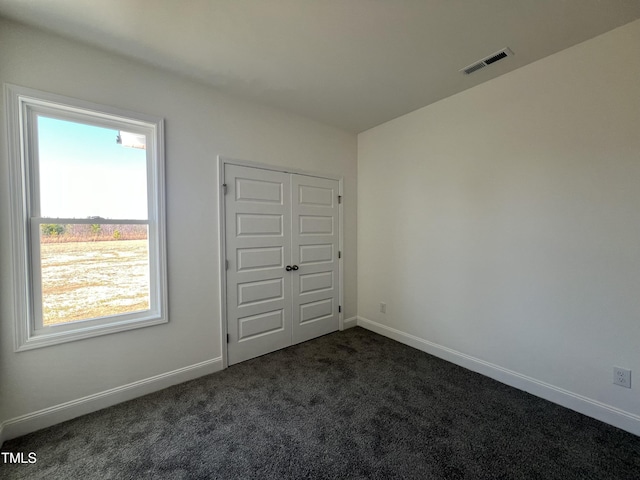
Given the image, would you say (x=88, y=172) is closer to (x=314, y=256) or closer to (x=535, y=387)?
(x=314, y=256)

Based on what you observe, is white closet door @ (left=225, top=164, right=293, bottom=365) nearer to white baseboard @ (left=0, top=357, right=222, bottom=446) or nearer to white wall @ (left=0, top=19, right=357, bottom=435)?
white wall @ (left=0, top=19, right=357, bottom=435)

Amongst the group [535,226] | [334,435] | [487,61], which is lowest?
[334,435]

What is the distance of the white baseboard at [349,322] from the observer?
3666mm

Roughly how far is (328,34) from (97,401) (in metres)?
3.32

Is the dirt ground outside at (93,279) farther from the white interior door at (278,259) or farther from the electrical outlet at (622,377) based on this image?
the electrical outlet at (622,377)

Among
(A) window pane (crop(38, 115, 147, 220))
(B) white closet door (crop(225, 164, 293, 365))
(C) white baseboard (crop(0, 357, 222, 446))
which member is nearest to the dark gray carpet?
(C) white baseboard (crop(0, 357, 222, 446))

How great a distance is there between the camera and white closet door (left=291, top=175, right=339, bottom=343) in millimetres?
3189

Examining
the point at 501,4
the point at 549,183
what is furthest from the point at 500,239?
the point at 501,4

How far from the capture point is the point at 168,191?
7.61ft

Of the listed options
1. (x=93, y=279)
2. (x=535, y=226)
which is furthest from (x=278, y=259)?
(x=535, y=226)

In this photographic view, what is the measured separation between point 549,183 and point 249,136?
2.82 metres

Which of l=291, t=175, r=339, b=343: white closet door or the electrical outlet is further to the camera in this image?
l=291, t=175, r=339, b=343: white closet door

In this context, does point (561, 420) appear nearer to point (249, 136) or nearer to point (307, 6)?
point (307, 6)

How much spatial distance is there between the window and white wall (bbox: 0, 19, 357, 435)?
73 mm
